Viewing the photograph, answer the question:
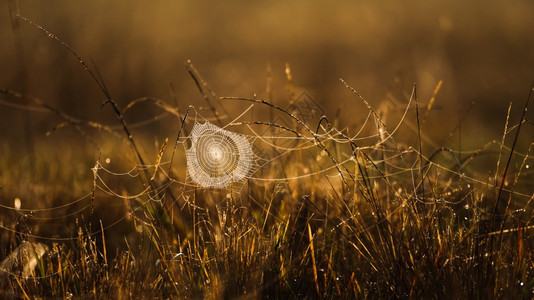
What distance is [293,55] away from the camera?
38.3 feet

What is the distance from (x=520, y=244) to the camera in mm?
1705

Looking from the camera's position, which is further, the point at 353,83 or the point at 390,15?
the point at 390,15

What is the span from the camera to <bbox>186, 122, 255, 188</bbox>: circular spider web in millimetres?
2318

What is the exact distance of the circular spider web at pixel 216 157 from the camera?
7.61 ft

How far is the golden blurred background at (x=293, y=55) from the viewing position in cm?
742

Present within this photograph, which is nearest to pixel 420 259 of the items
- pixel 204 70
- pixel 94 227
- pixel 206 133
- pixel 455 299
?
pixel 455 299

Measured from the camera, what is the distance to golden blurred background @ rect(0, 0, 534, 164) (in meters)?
7.42

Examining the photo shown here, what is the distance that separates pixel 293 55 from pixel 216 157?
9516 millimetres

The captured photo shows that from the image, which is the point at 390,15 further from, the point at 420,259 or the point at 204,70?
the point at 420,259

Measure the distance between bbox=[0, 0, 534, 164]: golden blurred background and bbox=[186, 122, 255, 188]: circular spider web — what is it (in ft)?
9.16

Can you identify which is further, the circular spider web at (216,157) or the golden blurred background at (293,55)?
the golden blurred background at (293,55)

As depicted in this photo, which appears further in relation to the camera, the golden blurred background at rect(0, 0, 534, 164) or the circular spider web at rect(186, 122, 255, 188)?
the golden blurred background at rect(0, 0, 534, 164)

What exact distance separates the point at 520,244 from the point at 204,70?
10.3 m

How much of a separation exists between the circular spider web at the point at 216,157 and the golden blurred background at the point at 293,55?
279cm
